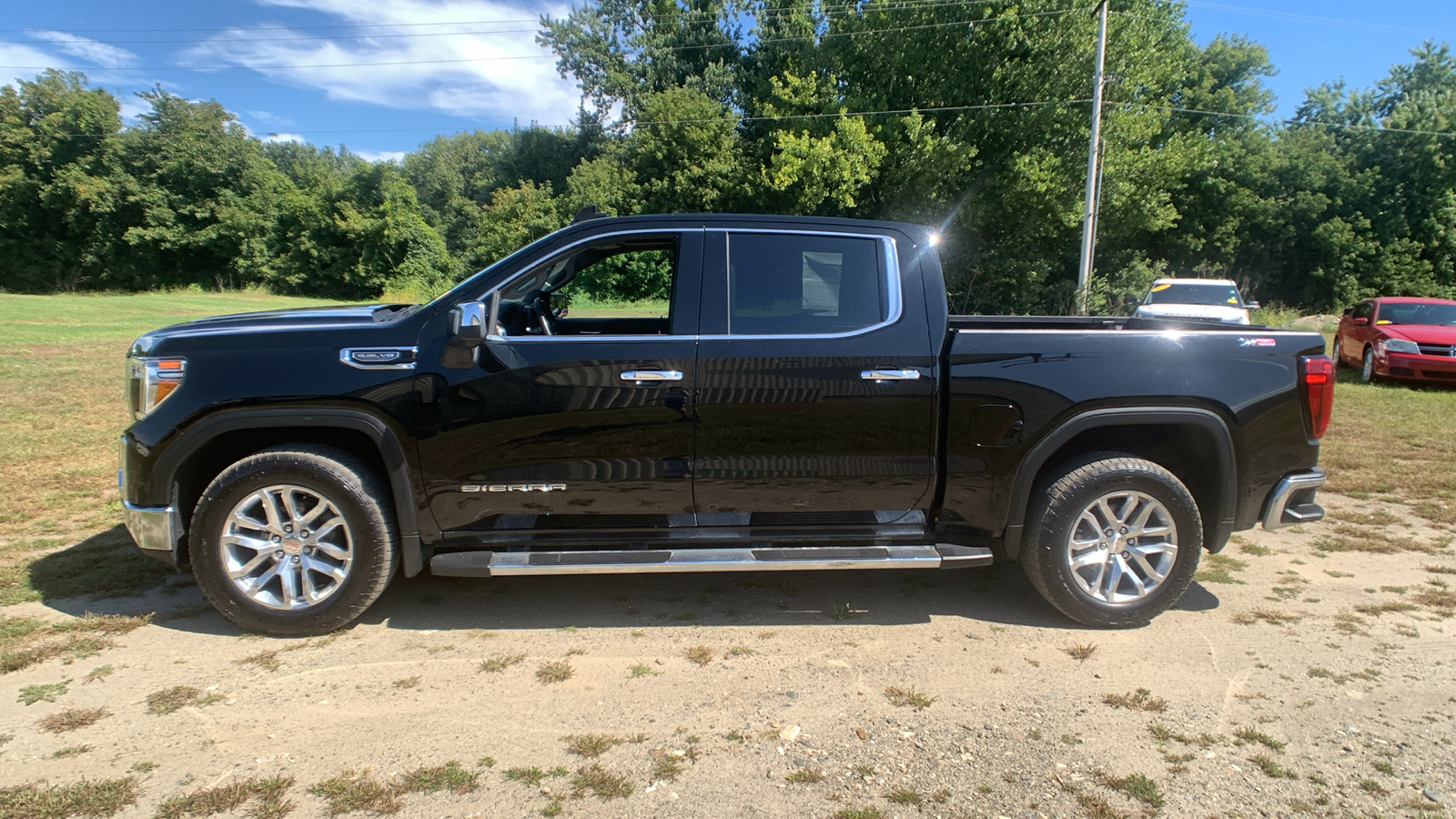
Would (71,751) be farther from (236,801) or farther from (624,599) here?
(624,599)

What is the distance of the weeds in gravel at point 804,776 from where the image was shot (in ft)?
9.00

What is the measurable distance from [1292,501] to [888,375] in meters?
2.16

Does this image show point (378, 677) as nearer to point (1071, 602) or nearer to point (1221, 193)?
point (1071, 602)

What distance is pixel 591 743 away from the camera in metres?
2.95

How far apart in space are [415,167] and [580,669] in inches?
3283

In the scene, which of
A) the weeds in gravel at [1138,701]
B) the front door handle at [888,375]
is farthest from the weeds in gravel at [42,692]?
the weeds in gravel at [1138,701]

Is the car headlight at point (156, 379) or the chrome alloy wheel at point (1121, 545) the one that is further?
the chrome alloy wheel at point (1121, 545)

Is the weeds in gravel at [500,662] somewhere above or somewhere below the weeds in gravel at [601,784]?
above

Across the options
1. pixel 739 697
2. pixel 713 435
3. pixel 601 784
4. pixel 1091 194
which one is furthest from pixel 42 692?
pixel 1091 194

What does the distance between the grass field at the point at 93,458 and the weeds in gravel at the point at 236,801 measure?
2324 mm

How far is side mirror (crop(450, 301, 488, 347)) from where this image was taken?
3.55 metres

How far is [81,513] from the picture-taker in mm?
5551

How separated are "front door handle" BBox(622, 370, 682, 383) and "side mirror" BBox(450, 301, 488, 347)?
671mm

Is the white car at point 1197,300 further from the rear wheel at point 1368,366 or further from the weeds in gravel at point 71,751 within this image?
the weeds in gravel at point 71,751
